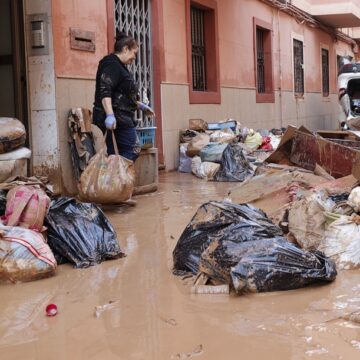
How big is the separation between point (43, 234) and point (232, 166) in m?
5.03

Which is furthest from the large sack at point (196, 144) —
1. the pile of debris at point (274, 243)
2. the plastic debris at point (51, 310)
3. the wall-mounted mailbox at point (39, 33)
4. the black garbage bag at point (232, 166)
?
the plastic debris at point (51, 310)

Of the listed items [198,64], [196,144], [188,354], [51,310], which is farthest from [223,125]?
[188,354]

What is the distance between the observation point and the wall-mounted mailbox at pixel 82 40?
281 inches

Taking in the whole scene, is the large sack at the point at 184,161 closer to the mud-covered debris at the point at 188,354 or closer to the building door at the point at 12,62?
the building door at the point at 12,62

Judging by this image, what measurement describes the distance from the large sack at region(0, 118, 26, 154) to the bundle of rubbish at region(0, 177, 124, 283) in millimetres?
682

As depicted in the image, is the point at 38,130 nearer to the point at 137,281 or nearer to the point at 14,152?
the point at 14,152

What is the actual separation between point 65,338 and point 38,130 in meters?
4.40

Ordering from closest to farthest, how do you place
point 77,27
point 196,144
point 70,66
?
point 70,66, point 77,27, point 196,144

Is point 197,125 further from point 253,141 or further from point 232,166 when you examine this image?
point 232,166

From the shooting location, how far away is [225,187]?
8125mm

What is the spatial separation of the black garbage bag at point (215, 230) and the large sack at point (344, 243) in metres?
0.35

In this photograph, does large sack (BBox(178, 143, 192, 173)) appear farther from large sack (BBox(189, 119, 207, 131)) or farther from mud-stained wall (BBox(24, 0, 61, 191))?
mud-stained wall (BBox(24, 0, 61, 191))

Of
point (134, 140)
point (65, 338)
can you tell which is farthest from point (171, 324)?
point (134, 140)

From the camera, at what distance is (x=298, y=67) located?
1773 cm
